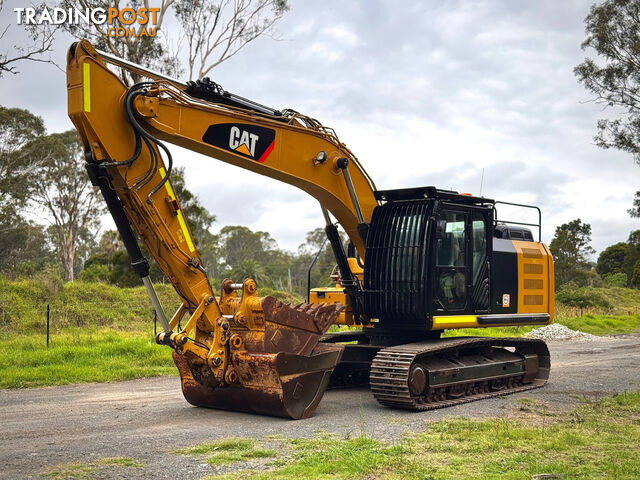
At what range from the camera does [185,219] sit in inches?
358

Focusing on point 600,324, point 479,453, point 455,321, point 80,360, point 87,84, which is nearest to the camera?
point 479,453

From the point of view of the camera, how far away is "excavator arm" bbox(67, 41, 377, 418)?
831 centimetres

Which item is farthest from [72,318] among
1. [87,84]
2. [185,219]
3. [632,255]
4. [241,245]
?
[632,255]

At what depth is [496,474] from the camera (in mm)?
6180

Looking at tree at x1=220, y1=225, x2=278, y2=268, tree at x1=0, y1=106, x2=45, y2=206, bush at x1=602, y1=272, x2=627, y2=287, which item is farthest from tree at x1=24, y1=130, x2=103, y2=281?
bush at x1=602, y1=272, x2=627, y2=287

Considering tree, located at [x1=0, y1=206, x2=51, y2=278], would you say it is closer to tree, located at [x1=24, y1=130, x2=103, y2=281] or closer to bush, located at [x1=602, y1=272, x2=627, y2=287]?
tree, located at [x1=24, y1=130, x2=103, y2=281]

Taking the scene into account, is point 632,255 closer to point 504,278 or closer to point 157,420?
point 504,278

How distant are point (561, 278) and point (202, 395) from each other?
46.9 meters

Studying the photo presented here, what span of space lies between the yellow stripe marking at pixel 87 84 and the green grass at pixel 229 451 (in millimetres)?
3809

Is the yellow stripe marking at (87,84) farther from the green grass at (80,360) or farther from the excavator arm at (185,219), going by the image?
the green grass at (80,360)

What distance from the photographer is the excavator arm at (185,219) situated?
8312 millimetres

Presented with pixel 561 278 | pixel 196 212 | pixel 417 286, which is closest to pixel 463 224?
pixel 417 286

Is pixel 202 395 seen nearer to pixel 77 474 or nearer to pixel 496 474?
pixel 77 474

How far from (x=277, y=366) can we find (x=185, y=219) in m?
2.13
